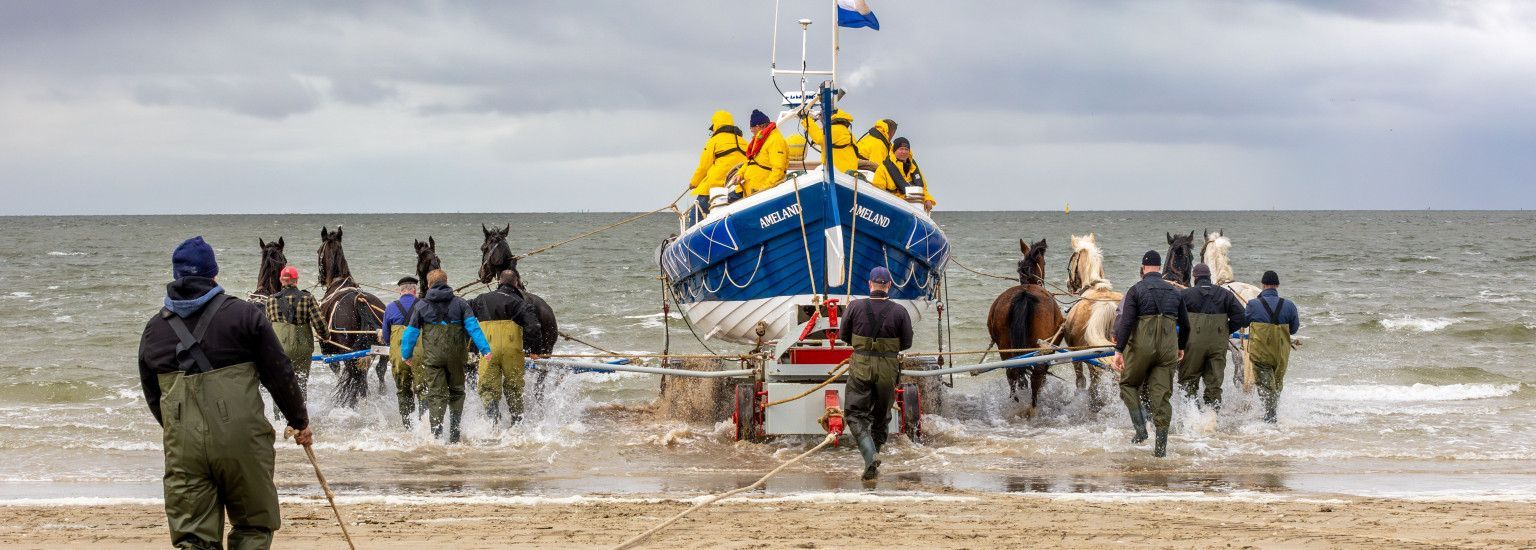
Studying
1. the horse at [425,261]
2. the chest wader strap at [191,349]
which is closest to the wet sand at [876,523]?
the chest wader strap at [191,349]

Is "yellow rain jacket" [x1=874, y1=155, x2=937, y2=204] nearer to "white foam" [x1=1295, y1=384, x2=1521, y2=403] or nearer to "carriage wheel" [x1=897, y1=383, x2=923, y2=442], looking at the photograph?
"carriage wheel" [x1=897, y1=383, x2=923, y2=442]

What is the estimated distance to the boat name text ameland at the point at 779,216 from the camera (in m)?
12.0

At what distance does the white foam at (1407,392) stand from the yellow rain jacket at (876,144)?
19.9ft

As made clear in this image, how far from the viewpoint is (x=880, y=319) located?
9.31 metres

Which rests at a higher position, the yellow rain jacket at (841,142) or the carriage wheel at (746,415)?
A: the yellow rain jacket at (841,142)

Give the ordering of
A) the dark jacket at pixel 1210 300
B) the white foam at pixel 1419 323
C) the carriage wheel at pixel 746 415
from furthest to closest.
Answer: the white foam at pixel 1419 323
the carriage wheel at pixel 746 415
the dark jacket at pixel 1210 300

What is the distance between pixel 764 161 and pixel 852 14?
1.71 m

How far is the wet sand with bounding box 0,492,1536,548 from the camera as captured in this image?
7004 millimetres

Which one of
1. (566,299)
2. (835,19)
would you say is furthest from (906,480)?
(566,299)

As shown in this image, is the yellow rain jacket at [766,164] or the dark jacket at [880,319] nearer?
the dark jacket at [880,319]

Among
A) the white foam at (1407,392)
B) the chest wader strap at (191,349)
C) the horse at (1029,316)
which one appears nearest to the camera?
the chest wader strap at (191,349)

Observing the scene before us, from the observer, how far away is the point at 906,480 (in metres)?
9.45

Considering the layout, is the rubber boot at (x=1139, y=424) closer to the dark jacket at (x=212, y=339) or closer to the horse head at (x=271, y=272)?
the dark jacket at (x=212, y=339)

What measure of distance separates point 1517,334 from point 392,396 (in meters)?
18.7
